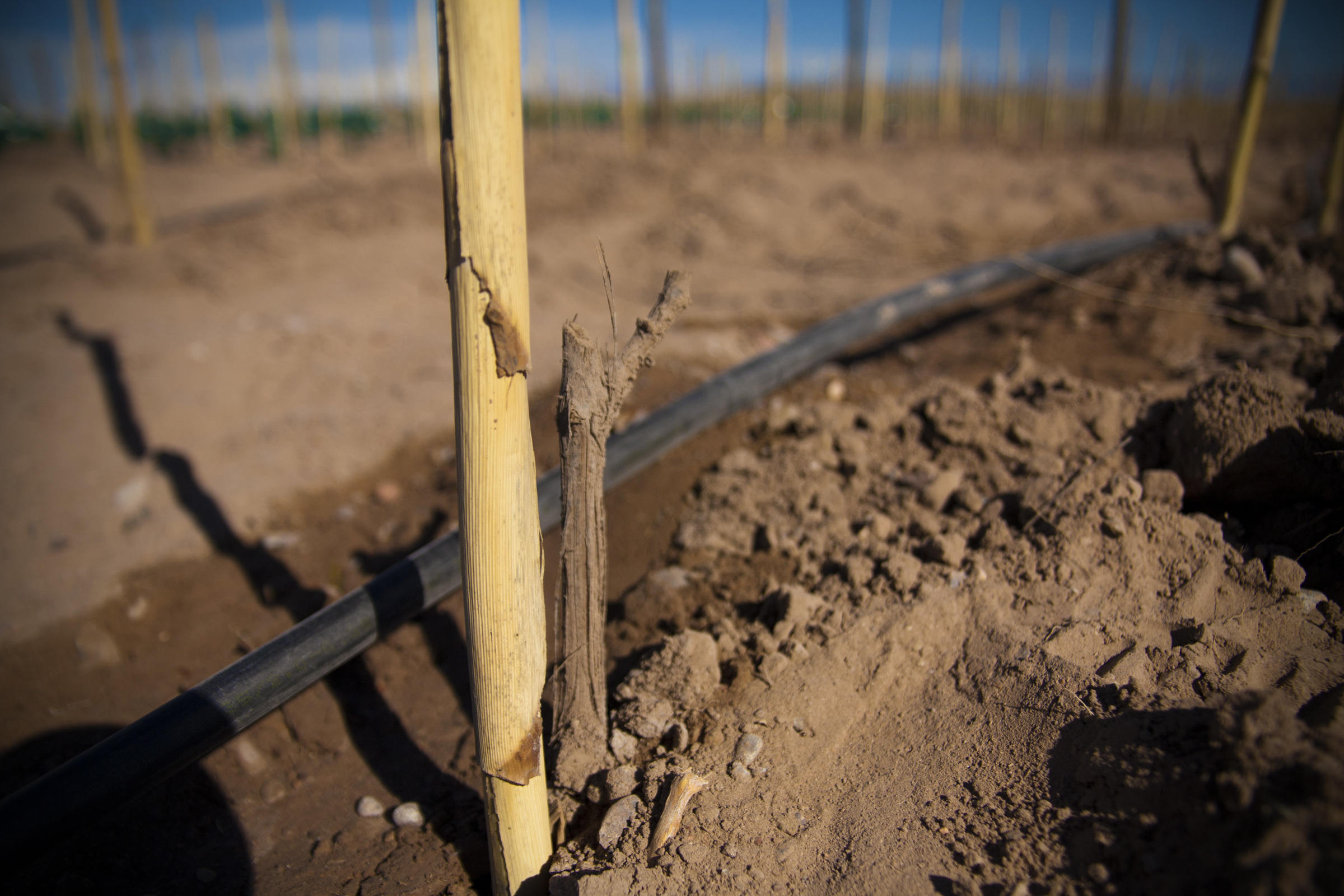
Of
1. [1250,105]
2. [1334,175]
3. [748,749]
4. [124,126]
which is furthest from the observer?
[124,126]

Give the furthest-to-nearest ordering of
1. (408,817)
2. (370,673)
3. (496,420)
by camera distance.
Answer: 1. (370,673)
2. (408,817)
3. (496,420)

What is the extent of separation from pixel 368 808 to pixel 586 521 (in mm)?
1169

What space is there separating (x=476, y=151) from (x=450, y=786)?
5.79 feet

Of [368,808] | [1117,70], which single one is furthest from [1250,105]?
[1117,70]

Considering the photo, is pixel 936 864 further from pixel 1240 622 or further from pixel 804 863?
pixel 1240 622

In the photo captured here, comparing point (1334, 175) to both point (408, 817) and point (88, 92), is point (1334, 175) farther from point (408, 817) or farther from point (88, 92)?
point (88, 92)

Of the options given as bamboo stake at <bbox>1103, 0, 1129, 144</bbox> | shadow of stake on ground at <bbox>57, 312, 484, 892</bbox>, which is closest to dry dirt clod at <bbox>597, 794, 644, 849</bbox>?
shadow of stake on ground at <bbox>57, 312, 484, 892</bbox>

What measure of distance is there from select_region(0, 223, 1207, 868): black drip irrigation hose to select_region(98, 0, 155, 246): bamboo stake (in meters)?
7.08

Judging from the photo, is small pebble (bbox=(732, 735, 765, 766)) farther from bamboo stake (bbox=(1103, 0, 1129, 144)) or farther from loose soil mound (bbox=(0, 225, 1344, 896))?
bamboo stake (bbox=(1103, 0, 1129, 144))

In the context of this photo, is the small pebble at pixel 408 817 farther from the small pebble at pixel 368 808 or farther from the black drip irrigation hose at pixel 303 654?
the black drip irrigation hose at pixel 303 654

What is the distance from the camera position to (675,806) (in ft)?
5.19

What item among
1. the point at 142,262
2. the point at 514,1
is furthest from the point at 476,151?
the point at 142,262

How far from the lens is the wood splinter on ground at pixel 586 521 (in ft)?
4.91

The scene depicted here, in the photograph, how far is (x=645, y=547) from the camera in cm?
261
